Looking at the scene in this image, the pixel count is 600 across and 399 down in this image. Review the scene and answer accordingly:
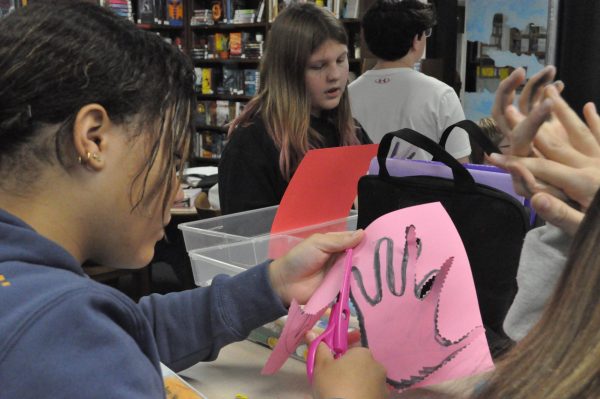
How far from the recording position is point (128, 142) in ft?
2.33

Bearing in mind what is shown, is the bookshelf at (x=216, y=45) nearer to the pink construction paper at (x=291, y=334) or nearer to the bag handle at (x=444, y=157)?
the bag handle at (x=444, y=157)

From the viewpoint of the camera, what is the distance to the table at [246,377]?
917 millimetres

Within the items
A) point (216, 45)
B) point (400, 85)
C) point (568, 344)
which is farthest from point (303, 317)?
point (216, 45)

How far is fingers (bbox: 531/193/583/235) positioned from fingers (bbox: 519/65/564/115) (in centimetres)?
11

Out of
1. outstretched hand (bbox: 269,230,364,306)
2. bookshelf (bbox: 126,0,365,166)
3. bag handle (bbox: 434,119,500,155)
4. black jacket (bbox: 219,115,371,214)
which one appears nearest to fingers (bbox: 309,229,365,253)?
outstretched hand (bbox: 269,230,364,306)

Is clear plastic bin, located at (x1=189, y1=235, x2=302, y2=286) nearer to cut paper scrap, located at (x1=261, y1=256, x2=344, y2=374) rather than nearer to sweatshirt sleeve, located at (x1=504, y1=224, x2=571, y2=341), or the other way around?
cut paper scrap, located at (x1=261, y1=256, x2=344, y2=374)

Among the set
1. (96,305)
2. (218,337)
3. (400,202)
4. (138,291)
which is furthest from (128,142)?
(138,291)

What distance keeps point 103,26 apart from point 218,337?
1.66 ft

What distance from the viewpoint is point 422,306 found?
806 mm

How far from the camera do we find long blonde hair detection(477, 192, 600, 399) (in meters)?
0.50

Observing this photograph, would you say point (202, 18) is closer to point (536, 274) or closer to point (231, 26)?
point (231, 26)

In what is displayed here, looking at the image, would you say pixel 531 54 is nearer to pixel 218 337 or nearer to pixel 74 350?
pixel 218 337

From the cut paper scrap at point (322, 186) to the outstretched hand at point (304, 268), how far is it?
154mm

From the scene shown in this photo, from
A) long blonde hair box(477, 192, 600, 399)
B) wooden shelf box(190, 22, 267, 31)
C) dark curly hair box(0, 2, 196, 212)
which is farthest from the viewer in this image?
wooden shelf box(190, 22, 267, 31)
